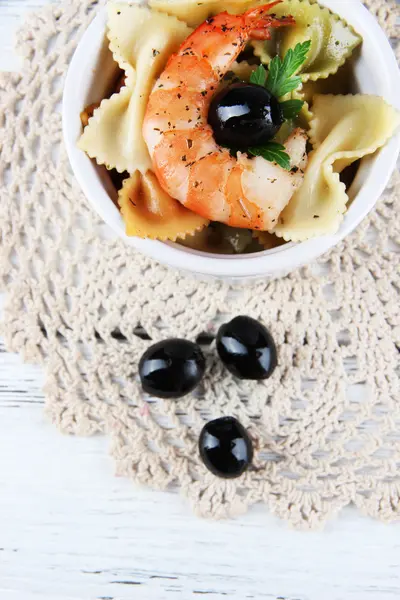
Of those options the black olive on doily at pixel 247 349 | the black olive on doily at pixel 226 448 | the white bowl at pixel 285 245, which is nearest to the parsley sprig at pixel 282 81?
the white bowl at pixel 285 245

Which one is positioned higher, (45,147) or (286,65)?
(286,65)

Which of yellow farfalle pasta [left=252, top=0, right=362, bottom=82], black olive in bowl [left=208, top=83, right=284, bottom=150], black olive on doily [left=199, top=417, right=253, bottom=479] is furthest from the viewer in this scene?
black olive on doily [left=199, top=417, right=253, bottom=479]

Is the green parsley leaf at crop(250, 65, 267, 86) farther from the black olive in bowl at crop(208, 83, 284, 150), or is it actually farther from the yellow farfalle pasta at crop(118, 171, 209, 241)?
the yellow farfalle pasta at crop(118, 171, 209, 241)

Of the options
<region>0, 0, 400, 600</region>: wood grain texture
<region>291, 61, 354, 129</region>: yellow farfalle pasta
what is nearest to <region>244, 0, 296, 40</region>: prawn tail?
<region>291, 61, 354, 129</region>: yellow farfalle pasta

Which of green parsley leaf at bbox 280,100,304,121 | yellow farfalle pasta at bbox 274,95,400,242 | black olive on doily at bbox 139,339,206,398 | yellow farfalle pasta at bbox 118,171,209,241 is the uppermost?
green parsley leaf at bbox 280,100,304,121

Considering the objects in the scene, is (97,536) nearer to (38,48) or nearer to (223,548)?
(223,548)

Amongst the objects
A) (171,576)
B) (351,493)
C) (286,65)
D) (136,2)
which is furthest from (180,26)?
(171,576)

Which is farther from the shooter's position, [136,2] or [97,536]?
[97,536]

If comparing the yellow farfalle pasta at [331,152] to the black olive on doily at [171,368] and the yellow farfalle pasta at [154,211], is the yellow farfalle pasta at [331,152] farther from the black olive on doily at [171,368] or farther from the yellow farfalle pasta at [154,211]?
the black olive on doily at [171,368]
